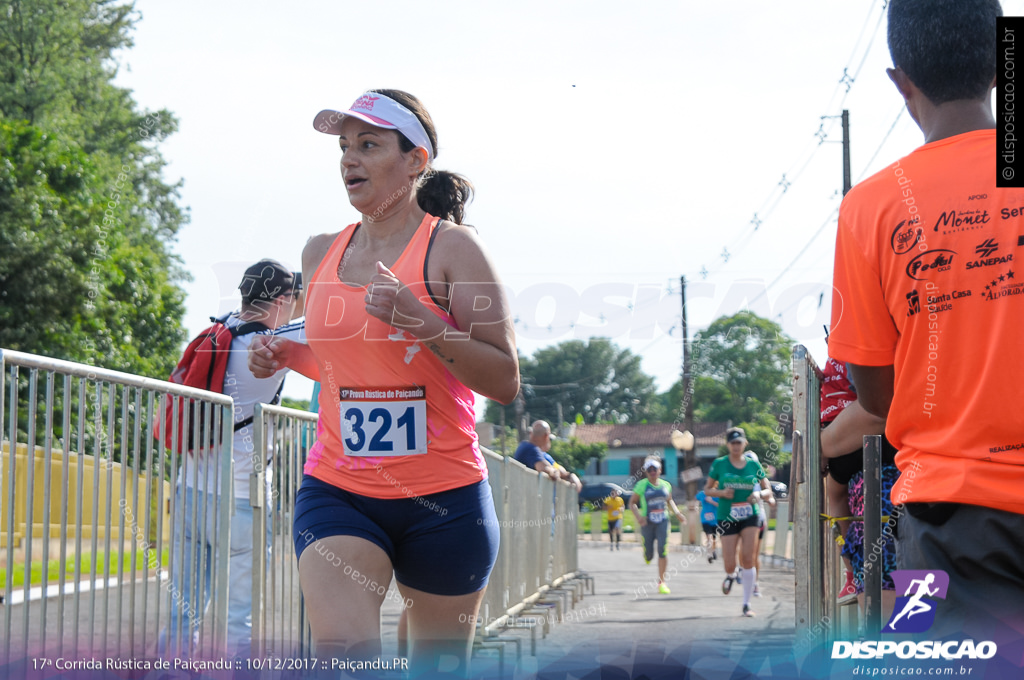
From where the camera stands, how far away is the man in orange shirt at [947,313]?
2.00 m

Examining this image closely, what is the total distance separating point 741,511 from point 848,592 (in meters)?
8.12

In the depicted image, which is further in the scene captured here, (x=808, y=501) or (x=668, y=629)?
(x=668, y=629)

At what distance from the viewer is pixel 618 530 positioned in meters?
33.0

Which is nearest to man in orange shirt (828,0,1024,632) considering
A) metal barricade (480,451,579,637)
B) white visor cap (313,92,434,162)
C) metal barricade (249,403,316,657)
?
white visor cap (313,92,434,162)

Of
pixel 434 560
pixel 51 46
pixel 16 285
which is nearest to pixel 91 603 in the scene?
pixel 434 560

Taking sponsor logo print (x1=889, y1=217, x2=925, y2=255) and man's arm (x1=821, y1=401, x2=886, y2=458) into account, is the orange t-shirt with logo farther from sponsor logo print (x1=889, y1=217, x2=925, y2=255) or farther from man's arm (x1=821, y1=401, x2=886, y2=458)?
man's arm (x1=821, y1=401, x2=886, y2=458)

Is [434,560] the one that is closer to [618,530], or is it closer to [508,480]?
[508,480]

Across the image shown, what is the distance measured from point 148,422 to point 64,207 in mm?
22541

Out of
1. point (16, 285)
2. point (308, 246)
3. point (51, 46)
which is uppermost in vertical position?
point (51, 46)

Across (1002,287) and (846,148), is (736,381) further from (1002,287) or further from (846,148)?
(1002,287)

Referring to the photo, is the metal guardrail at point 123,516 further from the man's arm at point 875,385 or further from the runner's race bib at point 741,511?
the runner's race bib at point 741,511

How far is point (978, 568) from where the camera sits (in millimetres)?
1981

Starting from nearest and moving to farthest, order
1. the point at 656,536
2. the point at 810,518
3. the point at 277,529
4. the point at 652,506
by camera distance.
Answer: the point at 810,518
the point at 277,529
the point at 656,536
the point at 652,506

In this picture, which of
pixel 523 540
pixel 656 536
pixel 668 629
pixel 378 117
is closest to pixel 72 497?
pixel 378 117
